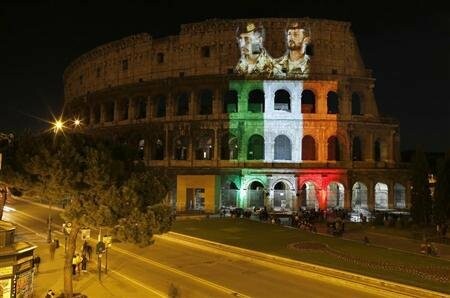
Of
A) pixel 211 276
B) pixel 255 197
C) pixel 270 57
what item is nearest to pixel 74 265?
pixel 211 276

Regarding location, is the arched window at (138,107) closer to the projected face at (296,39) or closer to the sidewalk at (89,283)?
the projected face at (296,39)

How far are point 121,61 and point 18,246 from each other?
4645 centimetres

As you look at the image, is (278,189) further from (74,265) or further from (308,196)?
(74,265)

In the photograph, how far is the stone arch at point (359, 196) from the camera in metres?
48.8

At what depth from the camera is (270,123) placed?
157 feet

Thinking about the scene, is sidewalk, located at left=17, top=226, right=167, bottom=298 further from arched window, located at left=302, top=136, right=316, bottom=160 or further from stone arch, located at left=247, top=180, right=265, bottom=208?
arched window, located at left=302, top=136, right=316, bottom=160

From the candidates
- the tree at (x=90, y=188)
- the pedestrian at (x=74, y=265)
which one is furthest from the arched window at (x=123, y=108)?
the tree at (x=90, y=188)

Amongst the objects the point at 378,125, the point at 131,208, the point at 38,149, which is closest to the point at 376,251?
the point at 131,208

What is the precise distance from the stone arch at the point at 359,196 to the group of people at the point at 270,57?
12528mm

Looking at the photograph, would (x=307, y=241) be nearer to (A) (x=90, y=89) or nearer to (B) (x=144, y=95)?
(B) (x=144, y=95)

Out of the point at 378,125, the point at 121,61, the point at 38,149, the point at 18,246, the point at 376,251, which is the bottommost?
the point at 376,251

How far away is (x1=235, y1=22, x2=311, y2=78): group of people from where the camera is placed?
4831cm

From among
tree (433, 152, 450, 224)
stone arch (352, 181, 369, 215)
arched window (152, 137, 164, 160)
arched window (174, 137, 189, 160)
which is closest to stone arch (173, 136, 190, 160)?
arched window (174, 137, 189, 160)

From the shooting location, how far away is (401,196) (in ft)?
168
